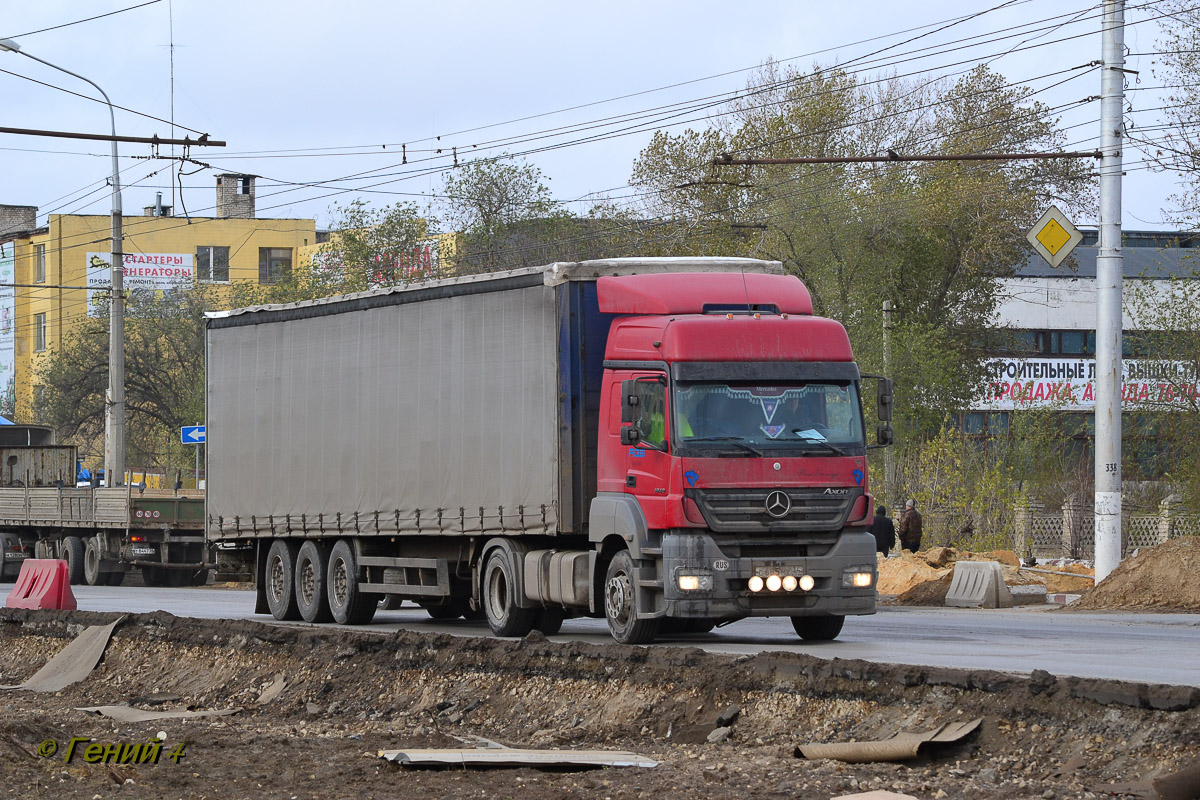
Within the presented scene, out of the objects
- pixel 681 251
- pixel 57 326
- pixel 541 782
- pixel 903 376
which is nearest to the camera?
pixel 541 782

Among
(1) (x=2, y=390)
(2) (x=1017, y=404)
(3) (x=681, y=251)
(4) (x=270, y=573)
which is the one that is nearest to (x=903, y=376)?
(3) (x=681, y=251)

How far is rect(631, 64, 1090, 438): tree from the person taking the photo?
48469 millimetres

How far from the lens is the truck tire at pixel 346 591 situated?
19.9 metres

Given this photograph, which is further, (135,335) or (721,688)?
(135,335)

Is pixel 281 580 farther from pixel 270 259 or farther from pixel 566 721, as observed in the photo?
pixel 270 259

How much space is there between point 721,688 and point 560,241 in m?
44.8

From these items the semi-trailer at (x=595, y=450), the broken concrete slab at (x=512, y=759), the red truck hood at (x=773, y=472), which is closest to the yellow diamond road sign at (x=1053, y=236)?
the semi-trailer at (x=595, y=450)

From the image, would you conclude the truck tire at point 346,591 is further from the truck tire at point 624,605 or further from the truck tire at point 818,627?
the truck tire at point 818,627

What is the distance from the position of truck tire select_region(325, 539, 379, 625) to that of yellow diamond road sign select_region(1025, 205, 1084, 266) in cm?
1154

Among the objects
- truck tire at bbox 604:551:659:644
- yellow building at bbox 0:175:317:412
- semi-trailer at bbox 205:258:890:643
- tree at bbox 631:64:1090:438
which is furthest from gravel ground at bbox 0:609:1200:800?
yellow building at bbox 0:175:317:412

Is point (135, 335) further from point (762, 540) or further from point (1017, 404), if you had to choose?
point (762, 540)

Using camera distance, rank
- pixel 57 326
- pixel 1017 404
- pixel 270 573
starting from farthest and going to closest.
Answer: pixel 57 326 < pixel 1017 404 < pixel 270 573

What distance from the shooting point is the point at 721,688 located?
484 inches

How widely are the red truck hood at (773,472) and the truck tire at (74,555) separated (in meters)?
23.4
